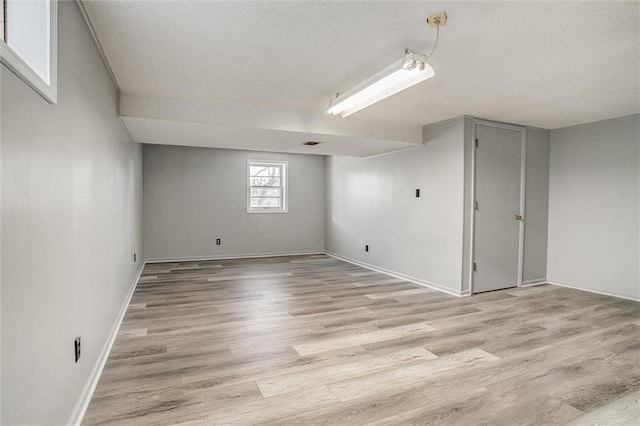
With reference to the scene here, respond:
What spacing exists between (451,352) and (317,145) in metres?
3.22

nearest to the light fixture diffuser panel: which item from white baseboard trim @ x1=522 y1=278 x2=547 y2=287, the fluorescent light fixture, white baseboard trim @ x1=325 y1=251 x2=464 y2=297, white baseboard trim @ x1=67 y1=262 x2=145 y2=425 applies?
the fluorescent light fixture

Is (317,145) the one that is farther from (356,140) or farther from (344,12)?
(344,12)

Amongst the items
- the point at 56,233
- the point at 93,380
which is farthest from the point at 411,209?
the point at 56,233

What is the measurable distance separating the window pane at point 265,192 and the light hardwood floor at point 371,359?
3.20 metres

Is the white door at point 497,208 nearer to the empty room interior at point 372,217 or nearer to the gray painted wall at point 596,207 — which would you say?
the empty room interior at point 372,217

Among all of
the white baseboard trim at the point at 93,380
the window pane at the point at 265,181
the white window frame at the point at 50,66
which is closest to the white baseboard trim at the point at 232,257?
the window pane at the point at 265,181

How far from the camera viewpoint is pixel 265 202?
7.22 m

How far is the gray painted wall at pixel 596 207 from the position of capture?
3998 millimetres

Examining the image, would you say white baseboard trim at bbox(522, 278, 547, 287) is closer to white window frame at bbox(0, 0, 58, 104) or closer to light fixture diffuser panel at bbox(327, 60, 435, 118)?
light fixture diffuser panel at bbox(327, 60, 435, 118)

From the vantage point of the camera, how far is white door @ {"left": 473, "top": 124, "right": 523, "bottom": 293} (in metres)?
4.25

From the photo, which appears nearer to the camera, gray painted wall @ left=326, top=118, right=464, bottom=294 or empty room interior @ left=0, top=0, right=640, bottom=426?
empty room interior @ left=0, top=0, right=640, bottom=426

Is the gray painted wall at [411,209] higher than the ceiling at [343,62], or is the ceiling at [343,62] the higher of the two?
the ceiling at [343,62]

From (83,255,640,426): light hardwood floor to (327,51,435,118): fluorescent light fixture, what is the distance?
2070 millimetres

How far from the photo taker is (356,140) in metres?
4.44
